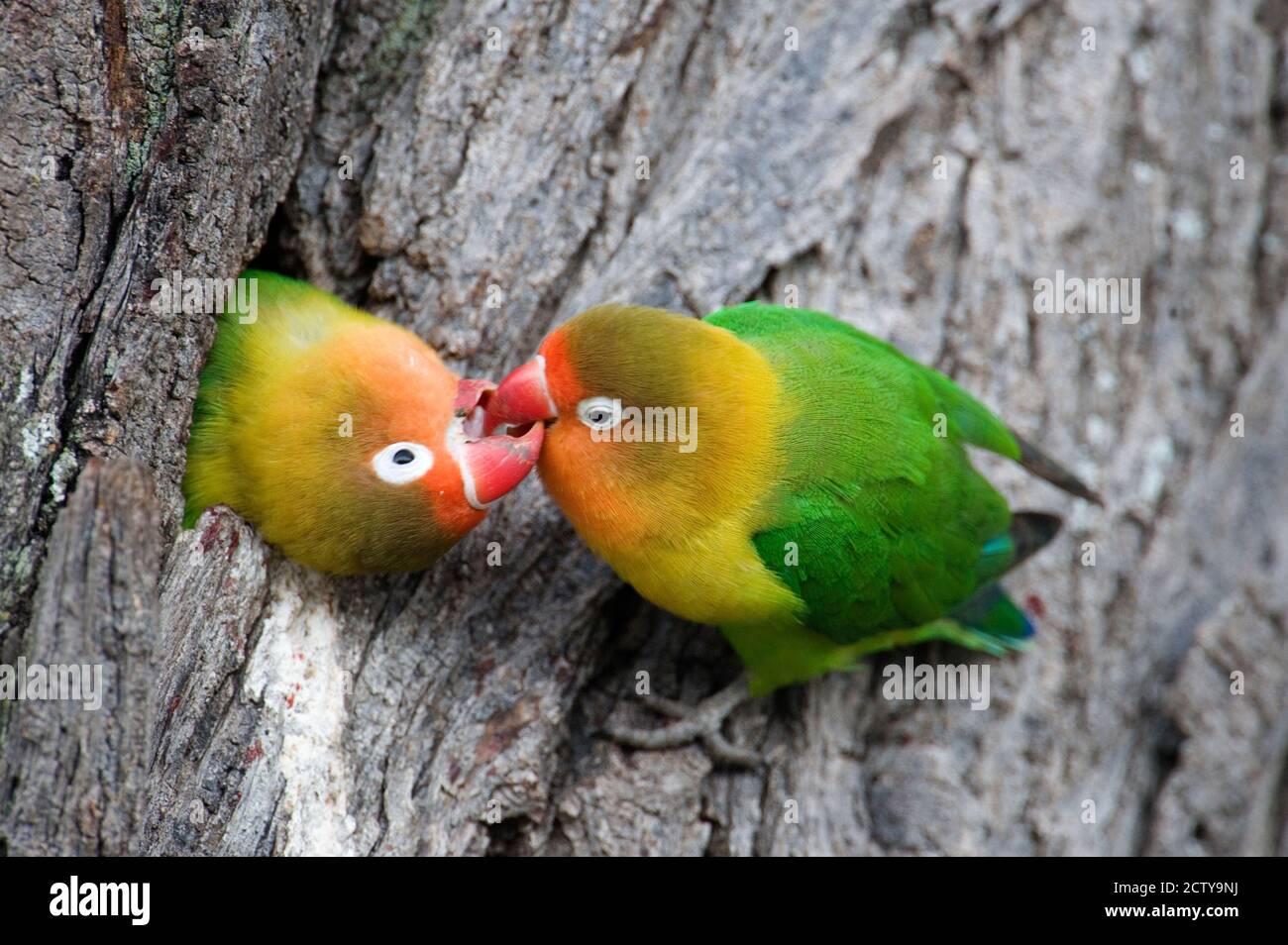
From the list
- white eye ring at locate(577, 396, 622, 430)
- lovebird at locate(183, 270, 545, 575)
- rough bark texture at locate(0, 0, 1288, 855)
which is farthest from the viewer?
white eye ring at locate(577, 396, 622, 430)

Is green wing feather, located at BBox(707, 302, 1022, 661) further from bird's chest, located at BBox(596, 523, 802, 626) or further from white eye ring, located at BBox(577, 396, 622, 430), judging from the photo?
white eye ring, located at BBox(577, 396, 622, 430)

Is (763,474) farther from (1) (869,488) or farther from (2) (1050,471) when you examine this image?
(2) (1050,471)

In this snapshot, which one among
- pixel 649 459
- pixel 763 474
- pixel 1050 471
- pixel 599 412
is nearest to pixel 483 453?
pixel 599 412

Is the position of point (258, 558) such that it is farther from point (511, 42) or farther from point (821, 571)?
point (511, 42)

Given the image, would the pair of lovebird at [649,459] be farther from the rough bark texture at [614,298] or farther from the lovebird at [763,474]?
the rough bark texture at [614,298]

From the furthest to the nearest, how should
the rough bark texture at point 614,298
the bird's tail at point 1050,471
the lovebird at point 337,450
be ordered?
1. the bird's tail at point 1050,471
2. the lovebird at point 337,450
3. the rough bark texture at point 614,298

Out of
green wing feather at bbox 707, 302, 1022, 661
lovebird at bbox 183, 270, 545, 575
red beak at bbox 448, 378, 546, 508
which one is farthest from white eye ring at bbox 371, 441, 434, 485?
green wing feather at bbox 707, 302, 1022, 661

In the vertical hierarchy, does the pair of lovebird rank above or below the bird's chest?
above

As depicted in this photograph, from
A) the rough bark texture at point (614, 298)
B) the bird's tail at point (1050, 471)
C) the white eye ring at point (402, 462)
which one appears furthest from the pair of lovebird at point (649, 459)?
the bird's tail at point (1050, 471)
